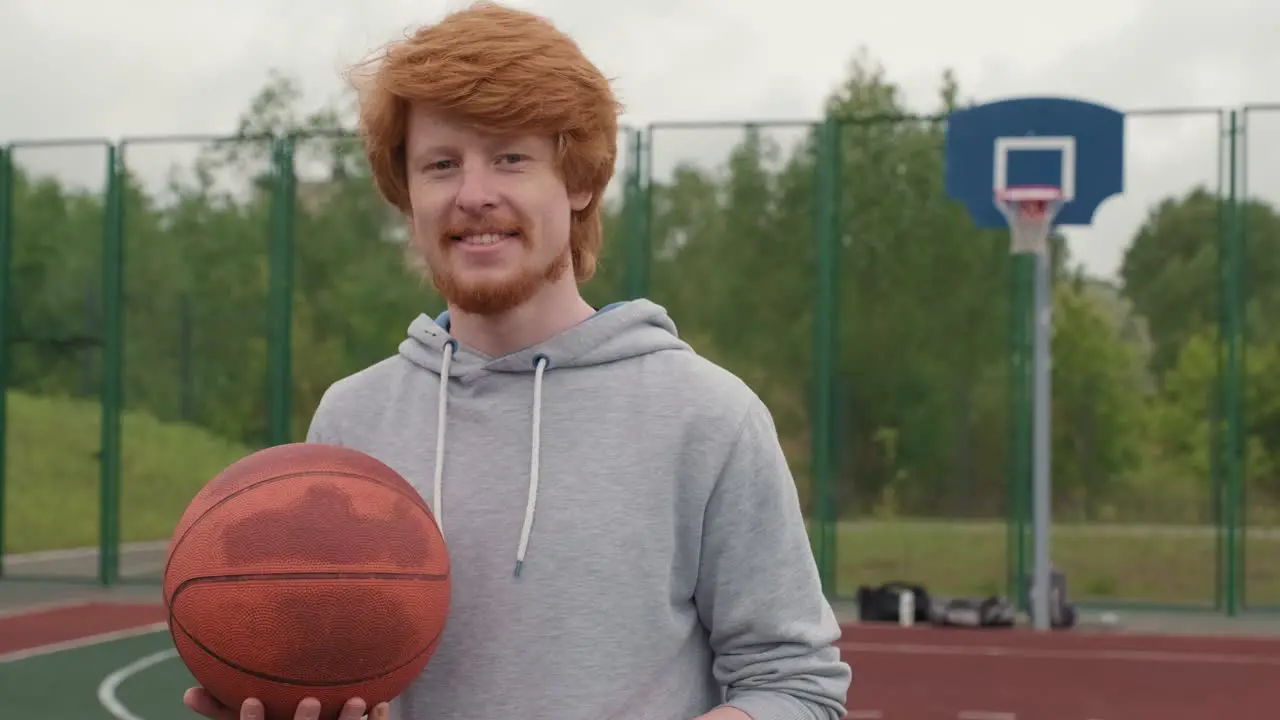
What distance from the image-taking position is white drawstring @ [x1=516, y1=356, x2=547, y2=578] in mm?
1876

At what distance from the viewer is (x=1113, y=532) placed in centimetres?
1222

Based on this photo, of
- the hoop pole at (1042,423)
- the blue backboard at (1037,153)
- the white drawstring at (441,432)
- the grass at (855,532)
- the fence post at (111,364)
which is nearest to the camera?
the white drawstring at (441,432)

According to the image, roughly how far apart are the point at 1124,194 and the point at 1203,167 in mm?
584

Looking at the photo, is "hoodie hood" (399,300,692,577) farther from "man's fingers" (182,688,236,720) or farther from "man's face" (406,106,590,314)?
"man's fingers" (182,688,236,720)

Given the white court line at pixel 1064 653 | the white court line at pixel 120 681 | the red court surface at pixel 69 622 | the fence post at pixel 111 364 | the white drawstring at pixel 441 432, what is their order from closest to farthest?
1. the white drawstring at pixel 441 432
2. the white court line at pixel 120 681
3. the white court line at pixel 1064 653
4. the red court surface at pixel 69 622
5. the fence post at pixel 111 364

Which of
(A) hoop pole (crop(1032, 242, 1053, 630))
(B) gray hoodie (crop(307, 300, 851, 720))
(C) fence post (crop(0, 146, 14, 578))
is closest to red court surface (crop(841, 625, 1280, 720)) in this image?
(A) hoop pole (crop(1032, 242, 1053, 630))

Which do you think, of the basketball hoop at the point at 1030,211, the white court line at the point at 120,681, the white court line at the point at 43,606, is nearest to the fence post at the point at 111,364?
the white court line at the point at 43,606

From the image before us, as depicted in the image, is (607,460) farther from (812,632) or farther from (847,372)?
(847,372)

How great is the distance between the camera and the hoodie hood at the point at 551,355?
195cm

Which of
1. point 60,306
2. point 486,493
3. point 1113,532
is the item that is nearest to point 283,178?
point 60,306

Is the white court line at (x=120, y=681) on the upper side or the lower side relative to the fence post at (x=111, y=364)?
A: lower

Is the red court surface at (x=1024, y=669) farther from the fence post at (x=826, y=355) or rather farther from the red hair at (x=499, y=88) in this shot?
the red hair at (x=499, y=88)

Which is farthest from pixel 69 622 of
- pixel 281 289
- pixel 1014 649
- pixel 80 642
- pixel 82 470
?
pixel 1014 649

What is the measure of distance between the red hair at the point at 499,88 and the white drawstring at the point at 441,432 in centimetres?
23
